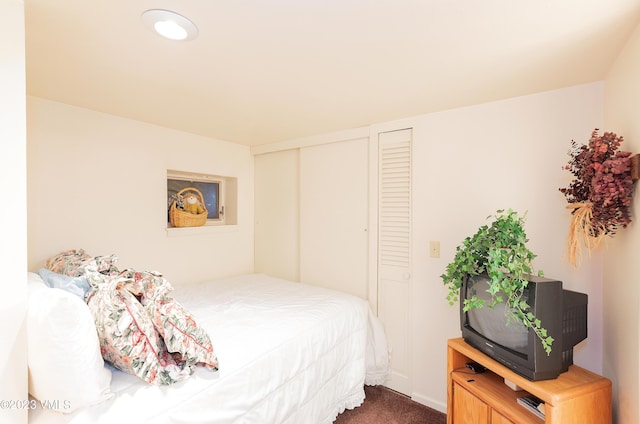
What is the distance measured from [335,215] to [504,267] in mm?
1643

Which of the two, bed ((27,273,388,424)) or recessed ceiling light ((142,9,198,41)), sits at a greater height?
recessed ceiling light ((142,9,198,41))

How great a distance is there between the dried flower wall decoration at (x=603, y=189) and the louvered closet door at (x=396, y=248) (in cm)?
111

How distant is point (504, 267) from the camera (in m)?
1.46

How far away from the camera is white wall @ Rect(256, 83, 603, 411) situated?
1.79m

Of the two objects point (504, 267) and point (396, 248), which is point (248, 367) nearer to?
point (504, 267)

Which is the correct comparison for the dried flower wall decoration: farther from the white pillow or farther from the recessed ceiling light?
the white pillow

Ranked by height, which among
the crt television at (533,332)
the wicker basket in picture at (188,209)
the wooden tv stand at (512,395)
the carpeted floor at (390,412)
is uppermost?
the wicker basket in picture at (188,209)

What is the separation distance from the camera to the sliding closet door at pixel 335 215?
9.00 ft

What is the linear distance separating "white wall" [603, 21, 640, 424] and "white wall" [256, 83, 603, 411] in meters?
0.16

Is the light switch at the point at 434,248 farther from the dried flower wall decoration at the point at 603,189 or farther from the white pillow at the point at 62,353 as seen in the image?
the white pillow at the point at 62,353

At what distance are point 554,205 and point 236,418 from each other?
84.8 inches

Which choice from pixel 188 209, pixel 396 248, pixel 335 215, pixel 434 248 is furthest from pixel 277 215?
pixel 434 248

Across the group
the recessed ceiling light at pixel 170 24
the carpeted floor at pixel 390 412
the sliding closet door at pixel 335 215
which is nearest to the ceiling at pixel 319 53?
the recessed ceiling light at pixel 170 24

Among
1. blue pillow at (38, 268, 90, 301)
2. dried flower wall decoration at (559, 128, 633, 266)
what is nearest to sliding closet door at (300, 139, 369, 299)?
dried flower wall decoration at (559, 128, 633, 266)
